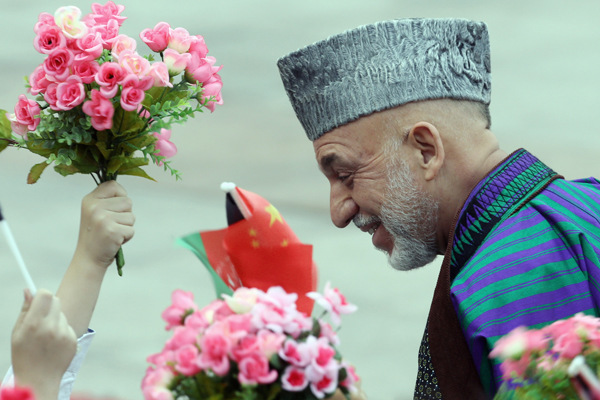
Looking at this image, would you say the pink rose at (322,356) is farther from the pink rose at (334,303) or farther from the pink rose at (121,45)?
the pink rose at (121,45)

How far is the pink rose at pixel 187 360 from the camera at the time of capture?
1489 mm

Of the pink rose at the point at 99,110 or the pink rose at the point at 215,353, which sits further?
the pink rose at the point at 99,110

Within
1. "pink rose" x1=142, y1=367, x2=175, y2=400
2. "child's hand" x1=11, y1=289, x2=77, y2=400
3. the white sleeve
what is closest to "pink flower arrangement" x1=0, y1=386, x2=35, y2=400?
"pink rose" x1=142, y1=367, x2=175, y2=400

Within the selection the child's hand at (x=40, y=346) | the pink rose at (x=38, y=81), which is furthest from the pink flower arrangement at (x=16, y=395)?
the pink rose at (x=38, y=81)

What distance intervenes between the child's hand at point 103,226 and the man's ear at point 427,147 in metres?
1.00

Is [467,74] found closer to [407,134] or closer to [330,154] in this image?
[407,134]

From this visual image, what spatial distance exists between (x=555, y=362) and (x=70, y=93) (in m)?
1.58

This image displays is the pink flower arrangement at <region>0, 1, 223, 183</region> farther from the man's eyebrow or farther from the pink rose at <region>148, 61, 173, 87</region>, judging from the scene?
the man's eyebrow

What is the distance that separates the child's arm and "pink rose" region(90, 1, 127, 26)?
505 mm

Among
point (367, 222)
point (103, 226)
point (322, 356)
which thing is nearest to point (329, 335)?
point (322, 356)

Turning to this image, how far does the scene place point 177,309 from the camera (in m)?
1.60

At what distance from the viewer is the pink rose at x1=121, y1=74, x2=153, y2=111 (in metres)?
2.43

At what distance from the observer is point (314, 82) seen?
3.13 m

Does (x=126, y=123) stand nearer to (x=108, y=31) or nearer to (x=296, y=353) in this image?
(x=108, y=31)
